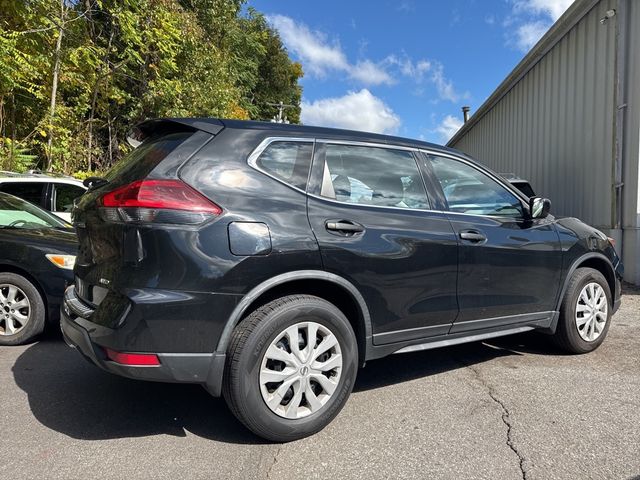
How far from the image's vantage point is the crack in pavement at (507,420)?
263 centimetres

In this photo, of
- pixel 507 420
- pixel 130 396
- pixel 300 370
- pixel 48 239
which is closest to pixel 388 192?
pixel 300 370

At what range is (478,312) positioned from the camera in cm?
364

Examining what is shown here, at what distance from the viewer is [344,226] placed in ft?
9.89

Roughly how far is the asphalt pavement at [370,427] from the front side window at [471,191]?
132cm

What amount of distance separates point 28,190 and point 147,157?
5.45 metres

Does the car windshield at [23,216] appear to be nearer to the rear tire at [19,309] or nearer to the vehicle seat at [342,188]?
the rear tire at [19,309]

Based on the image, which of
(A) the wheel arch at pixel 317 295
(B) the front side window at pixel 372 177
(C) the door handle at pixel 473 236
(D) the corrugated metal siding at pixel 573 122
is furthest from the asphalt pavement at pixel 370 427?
(D) the corrugated metal siding at pixel 573 122

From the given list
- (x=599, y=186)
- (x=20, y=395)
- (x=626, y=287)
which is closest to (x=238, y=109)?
(x=599, y=186)

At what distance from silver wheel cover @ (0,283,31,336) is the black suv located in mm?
1591

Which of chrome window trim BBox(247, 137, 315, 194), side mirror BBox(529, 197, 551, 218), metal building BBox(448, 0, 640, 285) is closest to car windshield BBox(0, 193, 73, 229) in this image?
chrome window trim BBox(247, 137, 315, 194)

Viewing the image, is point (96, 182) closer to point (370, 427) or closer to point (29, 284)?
point (29, 284)

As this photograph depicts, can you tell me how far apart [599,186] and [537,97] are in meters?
3.47

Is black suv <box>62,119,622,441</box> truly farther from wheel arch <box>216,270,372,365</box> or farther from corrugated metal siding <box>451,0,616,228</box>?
corrugated metal siding <box>451,0,616,228</box>

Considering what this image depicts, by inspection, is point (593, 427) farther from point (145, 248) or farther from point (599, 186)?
point (599, 186)
